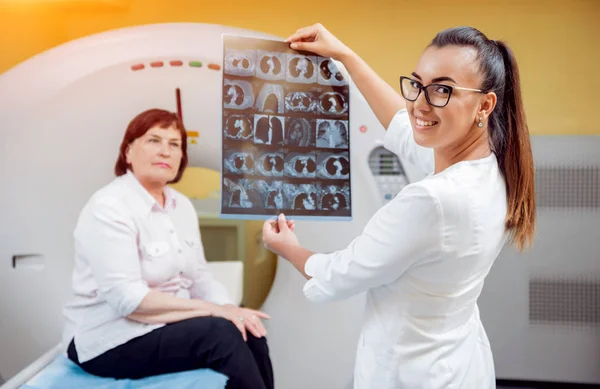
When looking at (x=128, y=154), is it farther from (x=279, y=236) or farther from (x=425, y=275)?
(x=425, y=275)

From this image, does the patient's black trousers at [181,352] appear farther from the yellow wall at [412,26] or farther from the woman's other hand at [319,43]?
the yellow wall at [412,26]

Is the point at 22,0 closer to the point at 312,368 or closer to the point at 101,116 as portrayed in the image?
the point at 101,116

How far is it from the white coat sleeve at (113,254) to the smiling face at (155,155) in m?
0.15

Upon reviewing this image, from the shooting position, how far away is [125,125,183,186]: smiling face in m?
1.64

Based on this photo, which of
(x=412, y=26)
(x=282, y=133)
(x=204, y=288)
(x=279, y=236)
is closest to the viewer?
(x=279, y=236)

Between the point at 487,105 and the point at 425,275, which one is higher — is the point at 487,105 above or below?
above

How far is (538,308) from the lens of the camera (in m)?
2.31

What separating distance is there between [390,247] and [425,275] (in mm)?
105

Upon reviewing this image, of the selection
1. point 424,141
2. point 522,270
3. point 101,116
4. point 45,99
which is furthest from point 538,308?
point 45,99

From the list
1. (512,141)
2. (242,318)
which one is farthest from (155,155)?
(512,141)

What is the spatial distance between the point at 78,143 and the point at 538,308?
1.88 meters

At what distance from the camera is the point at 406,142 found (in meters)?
1.28

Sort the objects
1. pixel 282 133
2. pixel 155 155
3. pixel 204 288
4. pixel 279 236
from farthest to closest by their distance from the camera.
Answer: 1. pixel 204 288
2. pixel 155 155
3. pixel 282 133
4. pixel 279 236

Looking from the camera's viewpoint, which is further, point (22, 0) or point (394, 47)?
point (394, 47)
